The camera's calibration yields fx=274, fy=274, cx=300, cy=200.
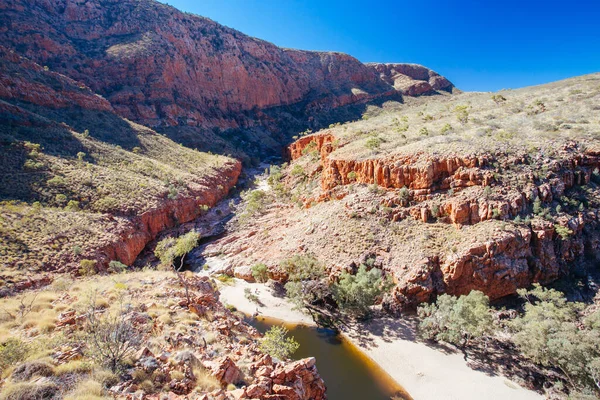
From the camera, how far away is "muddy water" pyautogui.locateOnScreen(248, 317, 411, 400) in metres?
16.4

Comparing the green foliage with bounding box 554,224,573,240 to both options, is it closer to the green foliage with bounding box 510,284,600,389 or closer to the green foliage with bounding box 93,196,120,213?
the green foliage with bounding box 510,284,600,389

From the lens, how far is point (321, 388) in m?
11.5

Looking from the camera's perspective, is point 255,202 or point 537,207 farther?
point 255,202

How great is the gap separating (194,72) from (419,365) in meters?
93.3

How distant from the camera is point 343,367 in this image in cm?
1845

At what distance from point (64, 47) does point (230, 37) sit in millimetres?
51102

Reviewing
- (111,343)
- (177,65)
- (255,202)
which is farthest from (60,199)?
(177,65)

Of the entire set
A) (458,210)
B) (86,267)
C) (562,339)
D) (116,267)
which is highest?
(458,210)

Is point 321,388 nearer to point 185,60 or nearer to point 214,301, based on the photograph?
point 214,301

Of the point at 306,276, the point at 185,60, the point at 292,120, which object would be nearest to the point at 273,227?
the point at 306,276

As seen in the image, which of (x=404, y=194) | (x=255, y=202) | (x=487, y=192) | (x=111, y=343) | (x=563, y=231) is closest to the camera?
(x=111, y=343)

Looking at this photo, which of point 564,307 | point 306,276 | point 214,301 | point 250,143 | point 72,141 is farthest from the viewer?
point 250,143

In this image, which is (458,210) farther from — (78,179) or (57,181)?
(57,181)

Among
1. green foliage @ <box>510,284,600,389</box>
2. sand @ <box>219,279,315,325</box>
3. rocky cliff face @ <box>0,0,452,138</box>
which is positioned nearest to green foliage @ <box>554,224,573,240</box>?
green foliage @ <box>510,284,600,389</box>
